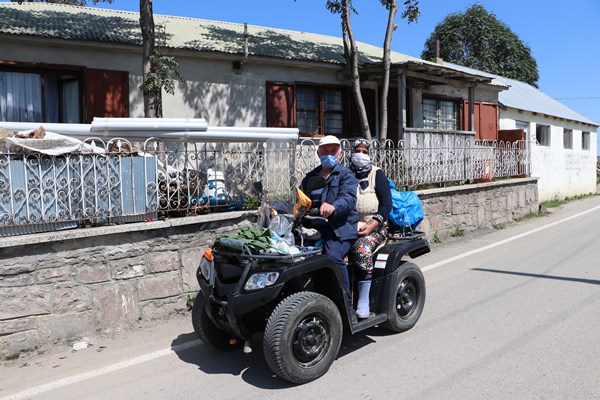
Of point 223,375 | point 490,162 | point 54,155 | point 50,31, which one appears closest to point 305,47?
point 490,162

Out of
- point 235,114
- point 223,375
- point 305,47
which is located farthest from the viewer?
point 305,47

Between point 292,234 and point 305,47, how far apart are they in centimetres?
1136

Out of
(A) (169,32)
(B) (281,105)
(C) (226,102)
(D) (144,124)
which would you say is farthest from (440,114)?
(D) (144,124)

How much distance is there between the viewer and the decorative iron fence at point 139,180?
5254 mm

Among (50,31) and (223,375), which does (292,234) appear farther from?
(50,31)

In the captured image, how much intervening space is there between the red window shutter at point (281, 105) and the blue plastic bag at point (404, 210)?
7867 millimetres

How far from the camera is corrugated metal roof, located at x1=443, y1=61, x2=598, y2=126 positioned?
22109 millimetres

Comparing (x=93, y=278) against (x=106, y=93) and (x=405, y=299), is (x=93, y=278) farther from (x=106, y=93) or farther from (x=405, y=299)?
(x=106, y=93)

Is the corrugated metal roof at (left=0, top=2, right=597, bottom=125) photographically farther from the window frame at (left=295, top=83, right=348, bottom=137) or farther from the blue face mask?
the blue face mask

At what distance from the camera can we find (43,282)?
5.19m

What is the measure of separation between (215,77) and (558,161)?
15943mm

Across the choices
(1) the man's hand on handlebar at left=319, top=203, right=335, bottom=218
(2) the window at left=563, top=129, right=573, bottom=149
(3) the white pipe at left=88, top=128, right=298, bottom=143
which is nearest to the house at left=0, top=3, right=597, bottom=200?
(3) the white pipe at left=88, top=128, right=298, bottom=143

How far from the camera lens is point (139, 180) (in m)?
6.08

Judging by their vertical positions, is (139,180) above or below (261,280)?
above
